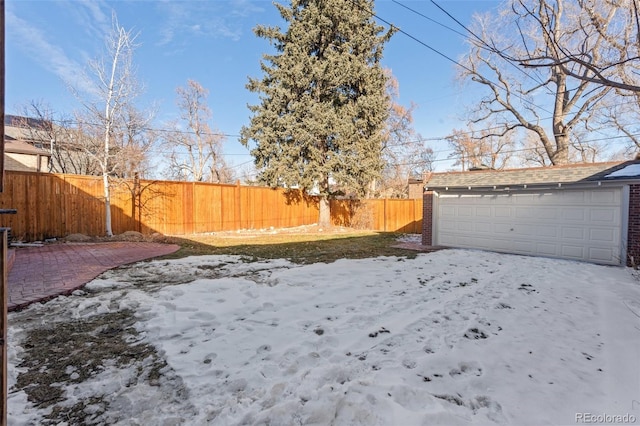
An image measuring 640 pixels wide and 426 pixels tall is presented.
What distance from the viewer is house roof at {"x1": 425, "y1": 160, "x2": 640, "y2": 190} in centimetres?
766

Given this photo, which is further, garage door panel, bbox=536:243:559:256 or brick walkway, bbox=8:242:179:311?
garage door panel, bbox=536:243:559:256

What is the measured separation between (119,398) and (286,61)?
14185 mm

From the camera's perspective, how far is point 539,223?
8.70 m

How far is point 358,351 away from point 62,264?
19.8 feet

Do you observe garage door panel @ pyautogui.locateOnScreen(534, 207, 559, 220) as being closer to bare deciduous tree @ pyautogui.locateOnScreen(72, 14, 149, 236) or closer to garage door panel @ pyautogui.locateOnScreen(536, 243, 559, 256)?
garage door panel @ pyautogui.locateOnScreen(536, 243, 559, 256)

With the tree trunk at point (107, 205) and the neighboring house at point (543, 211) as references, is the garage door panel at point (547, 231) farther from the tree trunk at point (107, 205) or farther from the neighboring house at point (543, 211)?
the tree trunk at point (107, 205)

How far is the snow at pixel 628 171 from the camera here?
7219mm

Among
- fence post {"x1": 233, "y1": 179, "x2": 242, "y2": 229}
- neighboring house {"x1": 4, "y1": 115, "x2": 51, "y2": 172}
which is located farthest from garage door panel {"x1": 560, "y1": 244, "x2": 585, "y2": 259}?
neighboring house {"x1": 4, "y1": 115, "x2": 51, "y2": 172}

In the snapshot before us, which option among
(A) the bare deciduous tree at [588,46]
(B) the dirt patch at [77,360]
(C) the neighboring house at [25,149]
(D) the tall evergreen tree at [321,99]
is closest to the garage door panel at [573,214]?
(A) the bare deciduous tree at [588,46]

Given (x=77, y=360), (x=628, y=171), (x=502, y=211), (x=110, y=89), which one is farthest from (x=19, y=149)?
(x=628, y=171)

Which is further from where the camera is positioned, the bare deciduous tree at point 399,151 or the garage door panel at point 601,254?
the bare deciduous tree at point 399,151

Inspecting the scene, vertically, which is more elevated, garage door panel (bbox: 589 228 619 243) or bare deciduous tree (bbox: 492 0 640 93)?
bare deciduous tree (bbox: 492 0 640 93)

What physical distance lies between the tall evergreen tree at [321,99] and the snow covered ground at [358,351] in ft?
30.2

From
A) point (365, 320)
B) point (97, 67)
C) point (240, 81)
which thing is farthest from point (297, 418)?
point (240, 81)
